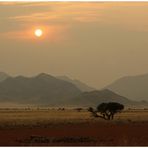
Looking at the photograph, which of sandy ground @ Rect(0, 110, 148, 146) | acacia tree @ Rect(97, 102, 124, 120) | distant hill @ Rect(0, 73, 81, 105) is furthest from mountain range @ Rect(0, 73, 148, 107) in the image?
sandy ground @ Rect(0, 110, 148, 146)

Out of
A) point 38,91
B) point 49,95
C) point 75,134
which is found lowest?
point 75,134

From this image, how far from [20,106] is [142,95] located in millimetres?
42273

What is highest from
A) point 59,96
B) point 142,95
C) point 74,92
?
point 74,92

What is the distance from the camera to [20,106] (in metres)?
138

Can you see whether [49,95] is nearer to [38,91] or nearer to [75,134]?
[38,91]

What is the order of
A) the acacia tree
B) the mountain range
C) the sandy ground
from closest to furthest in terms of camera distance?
the sandy ground < the acacia tree < the mountain range

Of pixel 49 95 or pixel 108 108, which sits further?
pixel 49 95

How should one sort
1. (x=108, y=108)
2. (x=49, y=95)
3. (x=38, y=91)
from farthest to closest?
(x=49, y=95)
(x=38, y=91)
(x=108, y=108)

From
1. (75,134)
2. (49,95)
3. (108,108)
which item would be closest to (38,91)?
(49,95)

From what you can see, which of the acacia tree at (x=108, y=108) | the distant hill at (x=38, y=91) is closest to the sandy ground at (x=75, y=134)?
the acacia tree at (x=108, y=108)

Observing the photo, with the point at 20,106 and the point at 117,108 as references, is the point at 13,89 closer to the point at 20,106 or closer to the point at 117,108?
the point at 20,106

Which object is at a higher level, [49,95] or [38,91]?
[49,95]

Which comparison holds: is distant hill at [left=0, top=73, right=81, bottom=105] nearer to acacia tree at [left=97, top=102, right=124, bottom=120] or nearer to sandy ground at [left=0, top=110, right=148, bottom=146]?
acacia tree at [left=97, top=102, right=124, bottom=120]

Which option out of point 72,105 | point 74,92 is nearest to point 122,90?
point 72,105
